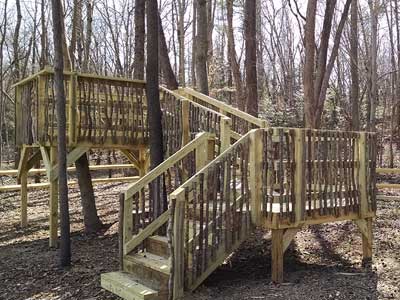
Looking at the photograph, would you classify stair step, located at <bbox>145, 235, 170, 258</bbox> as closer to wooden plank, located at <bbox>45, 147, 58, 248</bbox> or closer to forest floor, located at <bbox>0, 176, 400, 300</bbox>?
forest floor, located at <bbox>0, 176, 400, 300</bbox>

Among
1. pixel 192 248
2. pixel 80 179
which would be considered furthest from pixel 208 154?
pixel 80 179

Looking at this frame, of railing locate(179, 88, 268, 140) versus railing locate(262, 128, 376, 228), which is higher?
railing locate(179, 88, 268, 140)

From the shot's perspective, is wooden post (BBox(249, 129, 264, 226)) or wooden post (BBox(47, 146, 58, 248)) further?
wooden post (BBox(47, 146, 58, 248))

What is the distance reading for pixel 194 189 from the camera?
5.33 metres

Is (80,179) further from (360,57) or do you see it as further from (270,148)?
(360,57)

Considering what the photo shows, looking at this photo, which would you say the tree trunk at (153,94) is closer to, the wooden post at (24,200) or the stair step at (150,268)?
the stair step at (150,268)

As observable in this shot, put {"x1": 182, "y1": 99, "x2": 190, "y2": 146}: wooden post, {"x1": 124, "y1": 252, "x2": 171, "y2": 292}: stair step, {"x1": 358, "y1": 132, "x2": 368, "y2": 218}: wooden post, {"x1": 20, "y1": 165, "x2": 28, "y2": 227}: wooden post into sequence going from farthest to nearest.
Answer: {"x1": 20, "y1": 165, "x2": 28, "y2": 227}: wooden post, {"x1": 182, "y1": 99, "x2": 190, "y2": 146}: wooden post, {"x1": 358, "y1": 132, "x2": 368, "y2": 218}: wooden post, {"x1": 124, "y1": 252, "x2": 171, "y2": 292}: stair step

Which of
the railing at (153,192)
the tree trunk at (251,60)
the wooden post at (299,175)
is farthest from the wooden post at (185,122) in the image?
the tree trunk at (251,60)

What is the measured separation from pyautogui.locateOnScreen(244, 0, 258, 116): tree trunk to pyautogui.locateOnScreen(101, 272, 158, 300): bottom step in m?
6.44

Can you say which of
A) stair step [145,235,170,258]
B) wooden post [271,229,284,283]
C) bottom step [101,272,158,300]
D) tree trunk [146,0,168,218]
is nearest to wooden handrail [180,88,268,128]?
tree trunk [146,0,168,218]

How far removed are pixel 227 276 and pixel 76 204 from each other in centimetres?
771

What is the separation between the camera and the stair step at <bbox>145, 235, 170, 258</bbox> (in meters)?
6.05

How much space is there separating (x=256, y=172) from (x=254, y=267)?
185cm

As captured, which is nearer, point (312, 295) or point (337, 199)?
point (312, 295)
